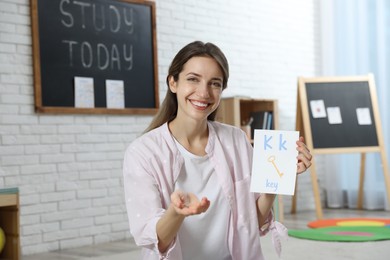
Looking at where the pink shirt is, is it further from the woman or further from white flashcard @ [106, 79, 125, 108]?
white flashcard @ [106, 79, 125, 108]

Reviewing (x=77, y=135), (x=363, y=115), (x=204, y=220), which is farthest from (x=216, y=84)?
(x=363, y=115)

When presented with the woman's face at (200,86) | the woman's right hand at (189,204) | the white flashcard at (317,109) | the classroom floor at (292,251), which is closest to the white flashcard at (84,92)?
the classroom floor at (292,251)

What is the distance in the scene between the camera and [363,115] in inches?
213

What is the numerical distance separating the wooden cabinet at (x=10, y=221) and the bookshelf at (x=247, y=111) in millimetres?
2059

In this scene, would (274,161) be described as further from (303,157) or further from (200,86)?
(200,86)

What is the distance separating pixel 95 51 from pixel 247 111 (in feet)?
5.53

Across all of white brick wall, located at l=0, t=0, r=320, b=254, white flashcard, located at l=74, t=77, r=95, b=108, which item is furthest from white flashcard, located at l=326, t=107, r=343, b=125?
white flashcard, located at l=74, t=77, r=95, b=108

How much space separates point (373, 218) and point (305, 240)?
4.18 ft

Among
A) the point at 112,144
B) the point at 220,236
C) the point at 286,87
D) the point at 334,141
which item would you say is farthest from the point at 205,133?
the point at 286,87

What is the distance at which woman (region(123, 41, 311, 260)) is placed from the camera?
6.08 feet

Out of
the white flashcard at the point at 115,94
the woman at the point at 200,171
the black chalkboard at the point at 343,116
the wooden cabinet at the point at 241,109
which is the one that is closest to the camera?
the woman at the point at 200,171

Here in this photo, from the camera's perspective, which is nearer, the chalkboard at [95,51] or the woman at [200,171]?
the woman at [200,171]

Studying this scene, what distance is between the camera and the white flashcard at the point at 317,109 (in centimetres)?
540

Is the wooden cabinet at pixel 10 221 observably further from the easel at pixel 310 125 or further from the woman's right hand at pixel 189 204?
the easel at pixel 310 125
